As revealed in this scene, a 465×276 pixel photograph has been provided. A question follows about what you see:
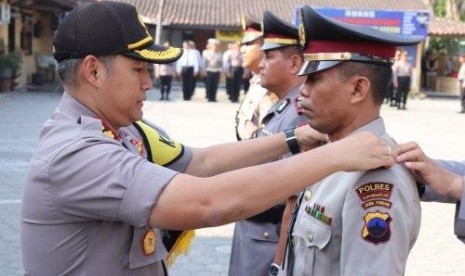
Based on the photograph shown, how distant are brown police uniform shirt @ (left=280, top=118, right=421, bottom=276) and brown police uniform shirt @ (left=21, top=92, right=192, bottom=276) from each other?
19.6 inches

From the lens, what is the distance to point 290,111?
3.38 m

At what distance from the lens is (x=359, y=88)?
1983 millimetres

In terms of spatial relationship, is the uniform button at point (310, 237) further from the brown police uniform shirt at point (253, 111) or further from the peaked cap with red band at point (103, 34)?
the brown police uniform shirt at point (253, 111)

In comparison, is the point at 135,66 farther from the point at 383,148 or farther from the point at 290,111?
the point at 290,111

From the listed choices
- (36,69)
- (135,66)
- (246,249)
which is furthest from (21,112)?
(135,66)

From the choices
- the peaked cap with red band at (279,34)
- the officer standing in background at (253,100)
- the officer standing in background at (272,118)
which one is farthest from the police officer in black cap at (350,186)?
the officer standing in background at (253,100)

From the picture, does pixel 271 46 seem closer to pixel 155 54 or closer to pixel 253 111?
pixel 253 111

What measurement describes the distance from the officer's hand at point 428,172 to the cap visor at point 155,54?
0.76 metres

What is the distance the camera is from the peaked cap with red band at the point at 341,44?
6.39 feet

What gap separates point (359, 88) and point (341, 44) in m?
0.15

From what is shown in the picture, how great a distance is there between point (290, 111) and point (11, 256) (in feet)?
9.91

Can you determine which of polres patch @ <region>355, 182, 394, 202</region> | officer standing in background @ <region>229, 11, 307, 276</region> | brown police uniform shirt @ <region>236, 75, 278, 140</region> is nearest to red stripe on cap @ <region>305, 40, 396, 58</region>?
polres patch @ <region>355, 182, 394, 202</region>

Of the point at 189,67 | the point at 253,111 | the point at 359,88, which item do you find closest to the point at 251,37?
the point at 253,111

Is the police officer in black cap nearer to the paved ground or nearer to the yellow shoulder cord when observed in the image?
the yellow shoulder cord
